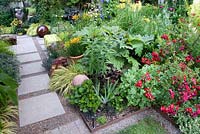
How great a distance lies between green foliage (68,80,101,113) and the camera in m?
2.35

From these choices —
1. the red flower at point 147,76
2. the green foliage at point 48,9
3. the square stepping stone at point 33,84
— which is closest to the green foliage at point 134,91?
the red flower at point 147,76

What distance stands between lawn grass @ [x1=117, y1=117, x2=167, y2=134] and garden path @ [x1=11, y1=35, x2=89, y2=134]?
0.50m

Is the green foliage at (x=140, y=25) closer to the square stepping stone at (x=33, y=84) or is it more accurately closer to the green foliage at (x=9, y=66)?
the square stepping stone at (x=33, y=84)

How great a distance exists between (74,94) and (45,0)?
6476mm

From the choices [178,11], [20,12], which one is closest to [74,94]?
[178,11]

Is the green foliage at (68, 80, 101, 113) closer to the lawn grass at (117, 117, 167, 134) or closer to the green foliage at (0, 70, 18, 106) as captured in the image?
the lawn grass at (117, 117, 167, 134)

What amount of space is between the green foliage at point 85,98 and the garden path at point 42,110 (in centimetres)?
16

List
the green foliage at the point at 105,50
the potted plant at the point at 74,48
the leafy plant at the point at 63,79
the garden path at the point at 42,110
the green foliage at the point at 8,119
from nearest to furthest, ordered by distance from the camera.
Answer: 1. the green foliage at the point at 8,119
2. the garden path at the point at 42,110
3. the green foliage at the point at 105,50
4. the leafy plant at the point at 63,79
5. the potted plant at the point at 74,48

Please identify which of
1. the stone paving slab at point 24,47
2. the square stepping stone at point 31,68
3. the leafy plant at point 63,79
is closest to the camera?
the leafy plant at point 63,79

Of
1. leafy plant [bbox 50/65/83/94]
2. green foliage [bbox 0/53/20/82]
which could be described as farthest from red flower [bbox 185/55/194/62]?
green foliage [bbox 0/53/20/82]

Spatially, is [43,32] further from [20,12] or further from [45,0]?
[20,12]

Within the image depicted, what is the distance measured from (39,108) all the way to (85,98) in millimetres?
710

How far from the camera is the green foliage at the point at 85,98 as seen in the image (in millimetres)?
2352

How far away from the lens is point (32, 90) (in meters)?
3.11
